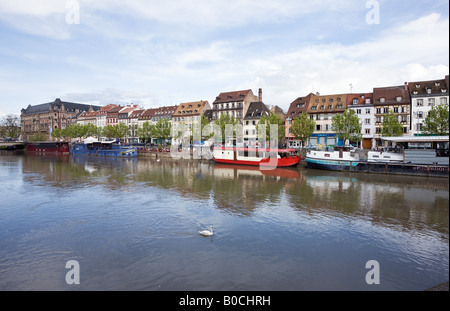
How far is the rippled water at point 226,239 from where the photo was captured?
10305 mm

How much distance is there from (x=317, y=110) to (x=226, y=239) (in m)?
59.2

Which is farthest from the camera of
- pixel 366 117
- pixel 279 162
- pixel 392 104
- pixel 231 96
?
pixel 231 96

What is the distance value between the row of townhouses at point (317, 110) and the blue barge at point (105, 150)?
2034 cm

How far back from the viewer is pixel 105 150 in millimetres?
79188

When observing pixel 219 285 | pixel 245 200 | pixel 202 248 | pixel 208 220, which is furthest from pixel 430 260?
pixel 245 200

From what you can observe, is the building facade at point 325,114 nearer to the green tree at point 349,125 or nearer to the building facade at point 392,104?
the building facade at point 392,104

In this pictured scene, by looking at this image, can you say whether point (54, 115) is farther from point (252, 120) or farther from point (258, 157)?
point (258, 157)

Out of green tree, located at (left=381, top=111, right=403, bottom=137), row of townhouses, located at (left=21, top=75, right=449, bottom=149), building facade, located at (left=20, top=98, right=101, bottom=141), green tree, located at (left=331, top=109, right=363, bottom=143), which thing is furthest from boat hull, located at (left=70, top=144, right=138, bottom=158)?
green tree, located at (left=381, top=111, right=403, bottom=137)

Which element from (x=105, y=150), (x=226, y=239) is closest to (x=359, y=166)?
(x=226, y=239)

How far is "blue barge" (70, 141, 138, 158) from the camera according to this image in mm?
72600

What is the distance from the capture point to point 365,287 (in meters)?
9.77

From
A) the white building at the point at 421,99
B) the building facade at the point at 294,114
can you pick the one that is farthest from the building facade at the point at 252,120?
the white building at the point at 421,99

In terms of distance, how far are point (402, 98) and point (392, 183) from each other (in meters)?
35.6
